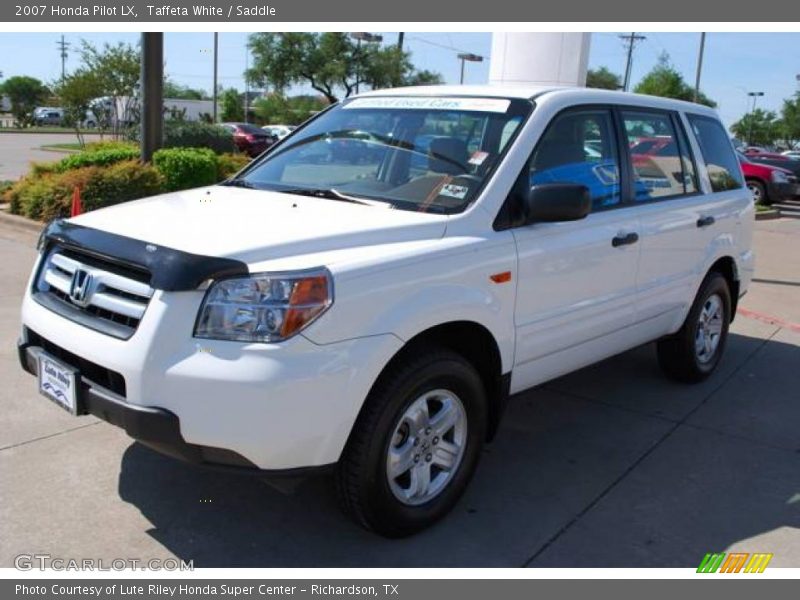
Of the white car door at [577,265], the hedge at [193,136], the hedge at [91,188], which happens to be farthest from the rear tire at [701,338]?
the hedge at [193,136]

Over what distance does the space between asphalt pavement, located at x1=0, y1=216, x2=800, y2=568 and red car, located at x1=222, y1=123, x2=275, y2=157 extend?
28.1m

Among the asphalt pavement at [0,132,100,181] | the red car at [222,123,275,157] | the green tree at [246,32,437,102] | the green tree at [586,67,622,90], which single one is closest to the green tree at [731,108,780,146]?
the green tree at [586,67,622,90]

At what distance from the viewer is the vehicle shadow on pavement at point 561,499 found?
337 centimetres

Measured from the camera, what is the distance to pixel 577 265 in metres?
4.09

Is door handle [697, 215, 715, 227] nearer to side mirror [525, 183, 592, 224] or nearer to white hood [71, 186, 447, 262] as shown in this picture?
side mirror [525, 183, 592, 224]

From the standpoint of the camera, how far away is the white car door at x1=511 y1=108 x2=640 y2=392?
3.85 m

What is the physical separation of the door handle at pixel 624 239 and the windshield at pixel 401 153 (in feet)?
2.95

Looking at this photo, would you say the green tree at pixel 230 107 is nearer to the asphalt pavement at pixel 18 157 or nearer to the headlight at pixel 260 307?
the asphalt pavement at pixel 18 157

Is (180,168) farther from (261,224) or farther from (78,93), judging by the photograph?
(78,93)

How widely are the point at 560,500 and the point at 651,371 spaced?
8.12 ft

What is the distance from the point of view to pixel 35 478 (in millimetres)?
3809

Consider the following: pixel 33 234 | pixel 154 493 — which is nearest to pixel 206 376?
pixel 154 493

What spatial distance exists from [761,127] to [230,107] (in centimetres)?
5851

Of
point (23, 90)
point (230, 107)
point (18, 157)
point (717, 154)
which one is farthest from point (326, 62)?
point (717, 154)
